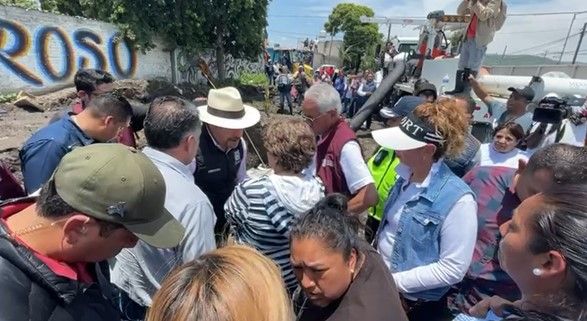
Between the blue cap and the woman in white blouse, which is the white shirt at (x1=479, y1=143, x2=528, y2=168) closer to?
the woman in white blouse

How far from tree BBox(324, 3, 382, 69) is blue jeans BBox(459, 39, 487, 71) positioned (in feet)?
108

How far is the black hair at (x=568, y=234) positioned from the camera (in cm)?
94

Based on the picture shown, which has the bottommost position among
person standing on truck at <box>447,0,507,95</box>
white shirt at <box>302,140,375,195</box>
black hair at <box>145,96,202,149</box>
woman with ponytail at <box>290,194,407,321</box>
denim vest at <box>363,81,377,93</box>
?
denim vest at <box>363,81,377,93</box>

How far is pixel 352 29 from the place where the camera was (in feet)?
166

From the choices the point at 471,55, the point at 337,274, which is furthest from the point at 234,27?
the point at 337,274

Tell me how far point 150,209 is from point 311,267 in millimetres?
604

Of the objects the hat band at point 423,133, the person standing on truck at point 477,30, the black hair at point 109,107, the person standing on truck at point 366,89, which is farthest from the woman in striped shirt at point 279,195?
the person standing on truck at point 366,89

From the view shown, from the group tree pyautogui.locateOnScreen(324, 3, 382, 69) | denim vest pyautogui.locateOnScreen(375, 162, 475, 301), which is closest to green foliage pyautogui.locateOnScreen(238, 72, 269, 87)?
tree pyautogui.locateOnScreen(324, 3, 382, 69)

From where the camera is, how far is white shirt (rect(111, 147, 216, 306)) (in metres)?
1.74

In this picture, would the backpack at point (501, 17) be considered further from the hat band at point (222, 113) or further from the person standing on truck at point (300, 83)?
the person standing on truck at point (300, 83)

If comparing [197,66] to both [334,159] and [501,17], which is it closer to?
[501,17]

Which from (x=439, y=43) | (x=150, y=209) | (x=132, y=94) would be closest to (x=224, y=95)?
(x=150, y=209)

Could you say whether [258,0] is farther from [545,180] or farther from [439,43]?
[545,180]

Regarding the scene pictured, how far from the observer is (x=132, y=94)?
12836mm
